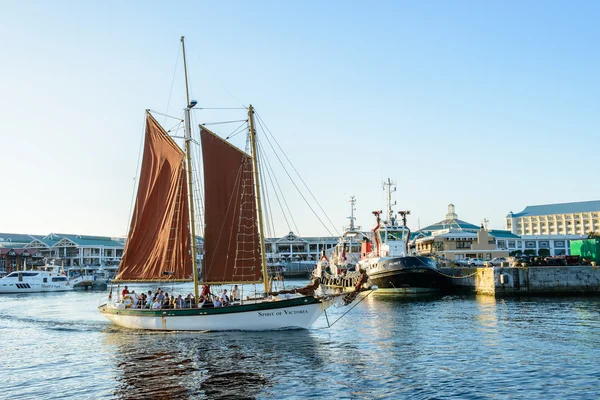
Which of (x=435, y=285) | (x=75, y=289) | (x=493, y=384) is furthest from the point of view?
(x=75, y=289)

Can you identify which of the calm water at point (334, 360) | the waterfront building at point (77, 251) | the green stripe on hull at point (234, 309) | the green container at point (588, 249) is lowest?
the calm water at point (334, 360)

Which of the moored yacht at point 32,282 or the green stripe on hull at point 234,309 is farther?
the moored yacht at point 32,282

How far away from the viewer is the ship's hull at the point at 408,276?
62.5 m

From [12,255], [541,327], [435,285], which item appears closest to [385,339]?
[541,327]

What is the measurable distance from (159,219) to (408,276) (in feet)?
105

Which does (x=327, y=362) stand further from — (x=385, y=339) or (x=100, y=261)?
(x=100, y=261)

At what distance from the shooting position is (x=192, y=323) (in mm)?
36156

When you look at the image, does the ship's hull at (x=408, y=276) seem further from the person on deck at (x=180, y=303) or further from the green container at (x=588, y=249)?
the person on deck at (x=180, y=303)

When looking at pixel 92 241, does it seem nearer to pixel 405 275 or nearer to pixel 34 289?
pixel 34 289

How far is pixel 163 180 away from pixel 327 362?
20918 mm

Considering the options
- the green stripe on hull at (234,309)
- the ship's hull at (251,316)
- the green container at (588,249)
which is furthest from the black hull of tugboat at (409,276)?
the green stripe on hull at (234,309)

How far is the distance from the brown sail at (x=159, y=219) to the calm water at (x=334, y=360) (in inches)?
189

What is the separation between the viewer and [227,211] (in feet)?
128

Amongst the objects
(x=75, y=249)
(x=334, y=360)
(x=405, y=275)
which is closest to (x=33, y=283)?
(x=405, y=275)
